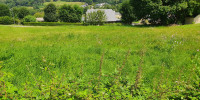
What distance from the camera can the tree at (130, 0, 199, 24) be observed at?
2648 cm

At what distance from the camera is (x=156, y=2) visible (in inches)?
1069

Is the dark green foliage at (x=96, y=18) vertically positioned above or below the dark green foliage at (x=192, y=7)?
below

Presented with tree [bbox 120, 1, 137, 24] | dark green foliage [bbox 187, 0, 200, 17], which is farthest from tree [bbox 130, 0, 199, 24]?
tree [bbox 120, 1, 137, 24]

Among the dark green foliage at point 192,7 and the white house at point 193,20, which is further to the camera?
the white house at point 193,20

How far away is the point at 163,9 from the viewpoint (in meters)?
26.4

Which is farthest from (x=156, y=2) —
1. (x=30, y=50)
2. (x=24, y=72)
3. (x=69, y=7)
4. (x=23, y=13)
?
(x=23, y=13)

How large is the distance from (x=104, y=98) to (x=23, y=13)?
4865 inches

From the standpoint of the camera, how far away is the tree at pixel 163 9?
26.5m

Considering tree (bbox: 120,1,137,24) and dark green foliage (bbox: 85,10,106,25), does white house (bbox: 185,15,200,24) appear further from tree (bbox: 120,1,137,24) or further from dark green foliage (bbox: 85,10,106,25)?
tree (bbox: 120,1,137,24)

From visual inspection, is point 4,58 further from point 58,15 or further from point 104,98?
point 58,15

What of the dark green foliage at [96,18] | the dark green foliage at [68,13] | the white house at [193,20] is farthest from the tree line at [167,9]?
the dark green foliage at [68,13]

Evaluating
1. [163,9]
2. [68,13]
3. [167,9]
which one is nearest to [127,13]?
[163,9]

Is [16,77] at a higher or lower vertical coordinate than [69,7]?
lower

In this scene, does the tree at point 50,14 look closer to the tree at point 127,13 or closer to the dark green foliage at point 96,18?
the tree at point 127,13
